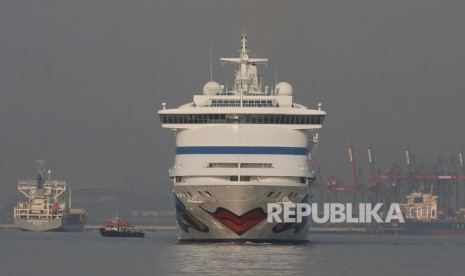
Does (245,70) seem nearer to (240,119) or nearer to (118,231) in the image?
(240,119)

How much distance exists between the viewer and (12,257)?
102 m

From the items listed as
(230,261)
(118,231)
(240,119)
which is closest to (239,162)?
(240,119)

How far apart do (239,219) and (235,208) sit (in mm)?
983

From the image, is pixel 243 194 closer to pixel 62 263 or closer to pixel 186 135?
pixel 186 135

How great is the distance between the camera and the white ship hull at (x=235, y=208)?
331 feet

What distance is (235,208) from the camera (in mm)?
101188

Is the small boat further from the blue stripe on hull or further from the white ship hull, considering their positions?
the blue stripe on hull

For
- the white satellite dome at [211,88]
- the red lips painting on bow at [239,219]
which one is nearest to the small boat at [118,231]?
the white satellite dome at [211,88]

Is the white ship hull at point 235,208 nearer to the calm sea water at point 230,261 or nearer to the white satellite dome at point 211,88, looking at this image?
the calm sea water at point 230,261

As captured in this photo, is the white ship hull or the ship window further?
the ship window

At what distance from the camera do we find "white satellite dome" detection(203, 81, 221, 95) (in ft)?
363

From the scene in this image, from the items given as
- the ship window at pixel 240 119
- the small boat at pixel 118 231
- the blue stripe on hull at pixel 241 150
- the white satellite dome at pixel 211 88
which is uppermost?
the white satellite dome at pixel 211 88

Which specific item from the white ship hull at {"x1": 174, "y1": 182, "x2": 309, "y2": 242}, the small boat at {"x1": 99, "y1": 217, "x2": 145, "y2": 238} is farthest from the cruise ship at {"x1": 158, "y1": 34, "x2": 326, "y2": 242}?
the small boat at {"x1": 99, "y1": 217, "x2": 145, "y2": 238}

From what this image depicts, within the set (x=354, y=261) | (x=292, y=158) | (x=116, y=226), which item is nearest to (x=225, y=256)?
(x=354, y=261)
